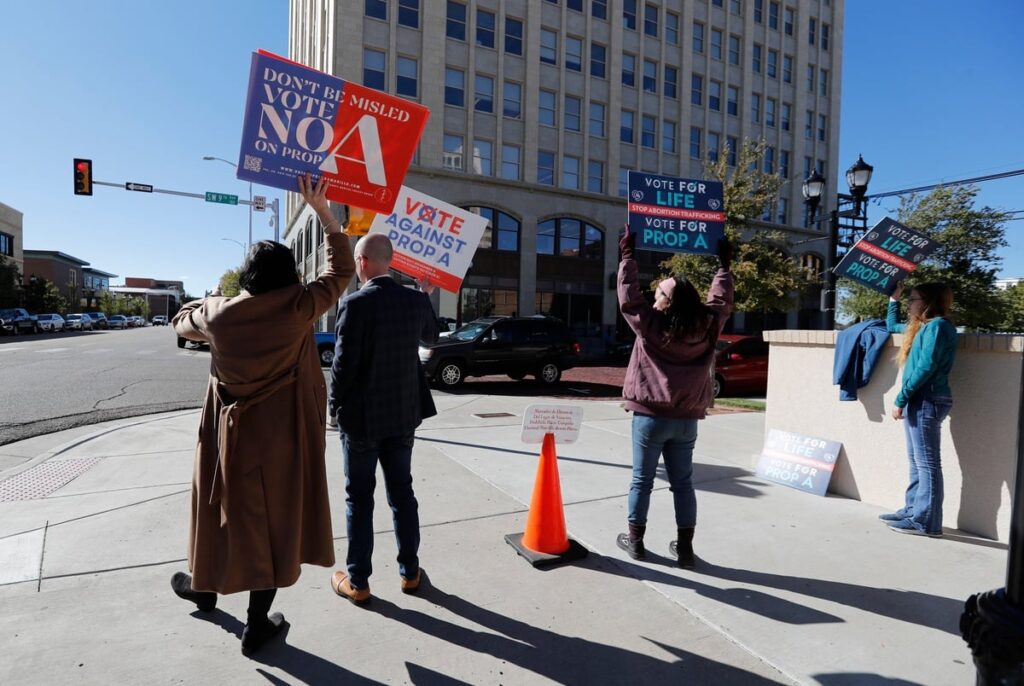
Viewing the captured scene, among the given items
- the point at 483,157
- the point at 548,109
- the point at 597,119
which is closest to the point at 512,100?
the point at 548,109

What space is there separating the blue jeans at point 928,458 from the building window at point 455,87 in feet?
86.9

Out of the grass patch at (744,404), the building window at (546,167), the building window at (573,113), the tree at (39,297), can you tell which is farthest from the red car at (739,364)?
the tree at (39,297)

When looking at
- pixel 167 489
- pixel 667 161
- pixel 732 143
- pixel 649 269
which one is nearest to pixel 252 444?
pixel 167 489

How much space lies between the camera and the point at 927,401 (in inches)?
163

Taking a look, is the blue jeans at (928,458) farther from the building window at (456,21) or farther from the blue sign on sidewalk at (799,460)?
the building window at (456,21)

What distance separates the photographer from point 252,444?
2486 mm

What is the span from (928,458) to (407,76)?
26.9m

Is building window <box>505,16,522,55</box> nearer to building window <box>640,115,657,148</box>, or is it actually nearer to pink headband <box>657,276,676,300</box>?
building window <box>640,115,657,148</box>

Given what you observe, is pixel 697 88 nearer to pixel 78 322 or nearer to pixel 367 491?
pixel 367 491

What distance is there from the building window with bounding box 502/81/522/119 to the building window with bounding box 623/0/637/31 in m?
7.92

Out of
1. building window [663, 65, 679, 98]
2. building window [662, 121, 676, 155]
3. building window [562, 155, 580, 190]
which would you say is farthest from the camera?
building window [663, 65, 679, 98]

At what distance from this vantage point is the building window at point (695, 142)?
3309cm

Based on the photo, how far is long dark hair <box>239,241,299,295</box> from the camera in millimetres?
2506

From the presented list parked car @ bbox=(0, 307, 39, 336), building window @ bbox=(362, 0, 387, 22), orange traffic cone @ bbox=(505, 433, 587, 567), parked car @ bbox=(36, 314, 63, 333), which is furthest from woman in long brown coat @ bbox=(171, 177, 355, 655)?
parked car @ bbox=(36, 314, 63, 333)
